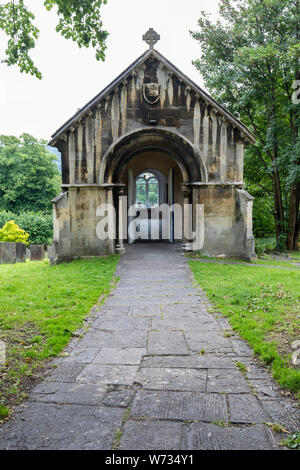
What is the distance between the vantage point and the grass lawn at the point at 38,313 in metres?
4.15

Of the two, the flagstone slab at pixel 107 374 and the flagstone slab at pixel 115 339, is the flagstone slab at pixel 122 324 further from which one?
the flagstone slab at pixel 107 374

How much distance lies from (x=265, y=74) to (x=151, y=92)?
21.1 feet

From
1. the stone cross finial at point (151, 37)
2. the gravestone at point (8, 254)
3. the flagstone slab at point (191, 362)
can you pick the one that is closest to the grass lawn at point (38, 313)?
the flagstone slab at point (191, 362)

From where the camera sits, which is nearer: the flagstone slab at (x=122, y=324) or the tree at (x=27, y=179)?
the flagstone slab at (x=122, y=324)

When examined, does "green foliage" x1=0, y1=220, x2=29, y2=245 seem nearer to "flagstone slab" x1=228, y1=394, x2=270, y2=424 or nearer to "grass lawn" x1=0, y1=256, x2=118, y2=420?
"grass lawn" x1=0, y1=256, x2=118, y2=420

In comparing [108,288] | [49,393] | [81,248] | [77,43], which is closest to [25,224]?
[81,248]

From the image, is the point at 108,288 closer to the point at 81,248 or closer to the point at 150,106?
the point at 81,248

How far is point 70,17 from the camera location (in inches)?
225

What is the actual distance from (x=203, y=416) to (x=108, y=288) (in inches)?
221

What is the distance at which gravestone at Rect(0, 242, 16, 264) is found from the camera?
53.1ft

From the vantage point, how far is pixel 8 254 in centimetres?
1622

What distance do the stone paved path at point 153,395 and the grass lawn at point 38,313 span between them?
0.24m

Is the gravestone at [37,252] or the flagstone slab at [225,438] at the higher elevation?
the gravestone at [37,252]

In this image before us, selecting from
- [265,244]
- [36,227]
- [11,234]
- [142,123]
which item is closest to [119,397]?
[142,123]
